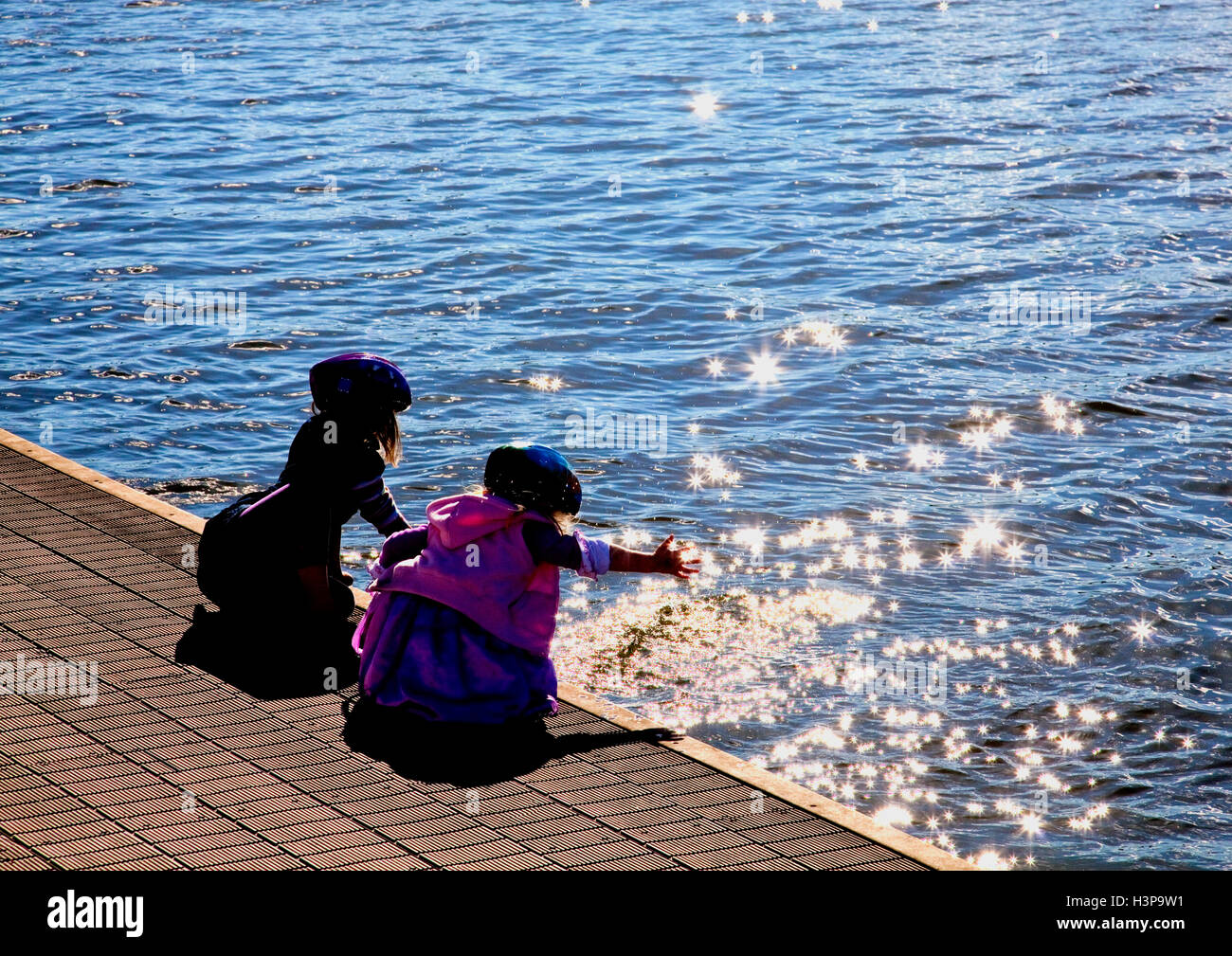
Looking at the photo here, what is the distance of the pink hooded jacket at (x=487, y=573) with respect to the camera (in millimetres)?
6453

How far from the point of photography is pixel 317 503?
7.17m

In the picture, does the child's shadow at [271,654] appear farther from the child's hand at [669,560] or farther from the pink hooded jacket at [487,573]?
the child's hand at [669,560]

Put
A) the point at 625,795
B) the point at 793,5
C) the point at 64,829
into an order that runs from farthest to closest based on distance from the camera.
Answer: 1. the point at 793,5
2. the point at 625,795
3. the point at 64,829

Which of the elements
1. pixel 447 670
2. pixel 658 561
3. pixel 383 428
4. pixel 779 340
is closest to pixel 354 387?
pixel 383 428

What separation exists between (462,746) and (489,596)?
25.0 inches

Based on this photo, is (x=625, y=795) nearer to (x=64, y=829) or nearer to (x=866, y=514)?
(x=64, y=829)

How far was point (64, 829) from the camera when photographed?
5492 mm

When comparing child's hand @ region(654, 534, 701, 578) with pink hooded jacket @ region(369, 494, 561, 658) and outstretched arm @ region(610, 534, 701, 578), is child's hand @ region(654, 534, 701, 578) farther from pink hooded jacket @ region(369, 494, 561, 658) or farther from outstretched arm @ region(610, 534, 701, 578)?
pink hooded jacket @ region(369, 494, 561, 658)

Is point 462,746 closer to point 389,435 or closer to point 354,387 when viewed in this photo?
point 389,435

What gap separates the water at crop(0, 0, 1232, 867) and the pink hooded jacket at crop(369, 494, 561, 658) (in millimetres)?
1747

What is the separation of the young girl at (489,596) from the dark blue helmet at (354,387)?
854 millimetres

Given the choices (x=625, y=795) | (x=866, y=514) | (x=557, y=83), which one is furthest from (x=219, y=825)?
(x=557, y=83)

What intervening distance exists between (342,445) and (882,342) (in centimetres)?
806

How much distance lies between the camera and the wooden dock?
5.45 meters
